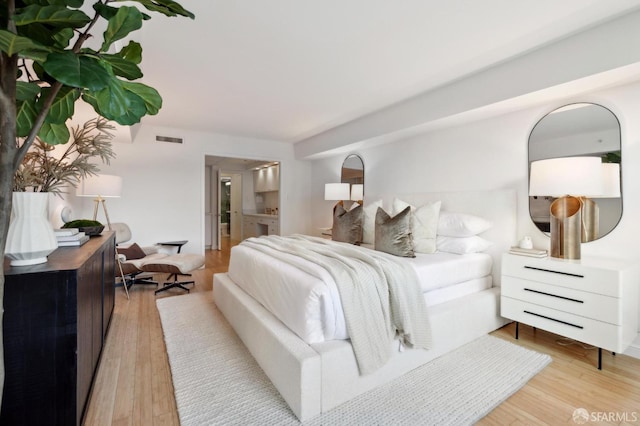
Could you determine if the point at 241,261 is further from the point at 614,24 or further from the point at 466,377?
the point at 614,24

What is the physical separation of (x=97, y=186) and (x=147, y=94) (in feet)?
10.1

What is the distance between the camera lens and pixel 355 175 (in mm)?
5074

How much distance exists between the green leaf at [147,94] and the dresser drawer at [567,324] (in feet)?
9.64

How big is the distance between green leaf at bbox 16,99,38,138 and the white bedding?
1.41m

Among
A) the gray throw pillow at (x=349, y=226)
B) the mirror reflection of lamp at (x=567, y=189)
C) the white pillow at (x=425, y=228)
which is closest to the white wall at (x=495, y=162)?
the mirror reflection of lamp at (x=567, y=189)

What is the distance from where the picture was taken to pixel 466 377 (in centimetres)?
195

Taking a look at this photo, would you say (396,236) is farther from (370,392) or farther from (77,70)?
(77,70)

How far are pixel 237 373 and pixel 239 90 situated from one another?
9.34 feet

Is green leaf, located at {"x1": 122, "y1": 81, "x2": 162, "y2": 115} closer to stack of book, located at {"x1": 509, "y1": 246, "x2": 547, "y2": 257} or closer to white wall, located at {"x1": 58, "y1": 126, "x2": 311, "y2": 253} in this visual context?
stack of book, located at {"x1": 509, "y1": 246, "x2": 547, "y2": 257}

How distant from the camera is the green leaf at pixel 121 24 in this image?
0.79m

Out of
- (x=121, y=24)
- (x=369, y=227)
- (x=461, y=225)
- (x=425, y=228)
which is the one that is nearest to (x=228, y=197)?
(x=369, y=227)

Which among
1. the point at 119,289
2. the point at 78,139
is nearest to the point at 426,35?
the point at 78,139

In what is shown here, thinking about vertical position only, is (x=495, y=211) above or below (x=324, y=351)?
above

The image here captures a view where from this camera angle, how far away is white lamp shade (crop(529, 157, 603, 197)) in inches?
86.0
